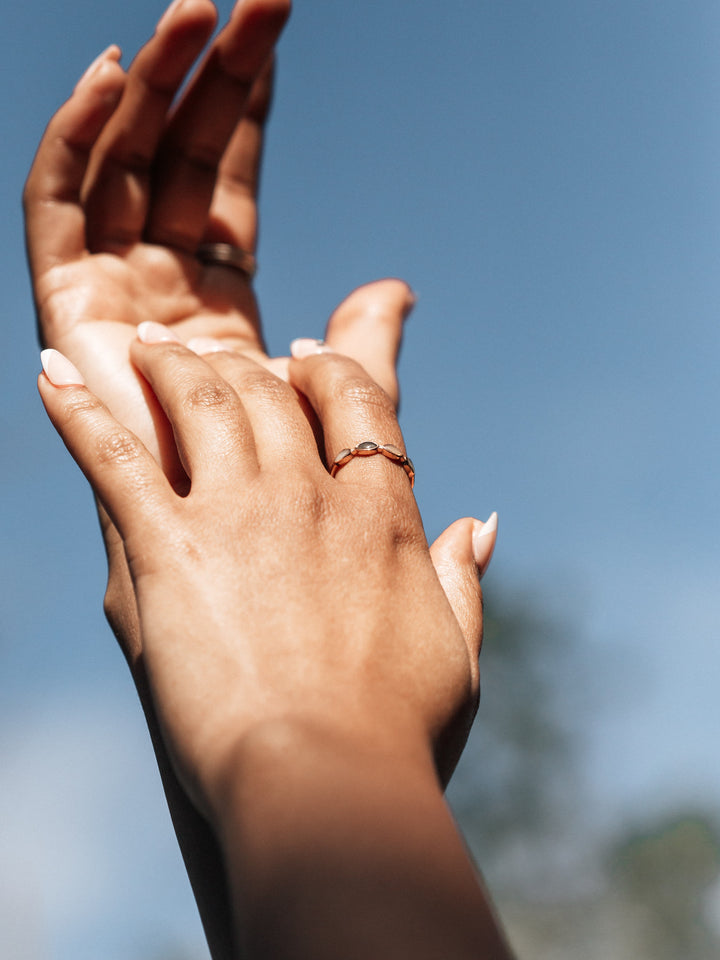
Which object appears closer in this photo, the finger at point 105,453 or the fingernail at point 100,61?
the finger at point 105,453

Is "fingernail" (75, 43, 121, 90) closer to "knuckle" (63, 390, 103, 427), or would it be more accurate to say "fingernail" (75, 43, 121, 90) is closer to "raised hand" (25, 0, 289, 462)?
"raised hand" (25, 0, 289, 462)

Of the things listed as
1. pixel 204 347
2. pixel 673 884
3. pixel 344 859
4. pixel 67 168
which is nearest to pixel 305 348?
pixel 204 347

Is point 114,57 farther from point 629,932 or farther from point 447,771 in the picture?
point 629,932

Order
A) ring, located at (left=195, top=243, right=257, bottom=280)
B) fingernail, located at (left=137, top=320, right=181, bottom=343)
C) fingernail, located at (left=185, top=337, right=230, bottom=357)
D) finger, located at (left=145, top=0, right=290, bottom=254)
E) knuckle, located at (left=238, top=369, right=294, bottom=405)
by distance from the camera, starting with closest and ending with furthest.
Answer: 1. knuckle, located at (left=238, top=369, right=294, bottom=405)
2. fingernail, located at (left=137, top=320, right=181, bottom=343)
3. fingernail, located at (left=185, top=337, right=230, bottom=357)
4. finger, located at (left=145, top=0, right=290, bottom=254)
5. ring, located at (left=195, top=243, right=257, bottom=280)

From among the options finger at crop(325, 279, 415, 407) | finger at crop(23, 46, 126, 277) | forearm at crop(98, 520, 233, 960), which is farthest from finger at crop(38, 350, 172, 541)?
finger at crop(325, 279, 415, 407)

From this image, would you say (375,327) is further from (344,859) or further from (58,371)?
(344,859)

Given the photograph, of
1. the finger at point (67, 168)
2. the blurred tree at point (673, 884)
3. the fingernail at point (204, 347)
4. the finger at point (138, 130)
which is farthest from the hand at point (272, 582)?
the blurred tree at point (673, 884)

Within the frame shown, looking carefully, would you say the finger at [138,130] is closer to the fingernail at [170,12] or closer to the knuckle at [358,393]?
the fingernail at [170,12]
